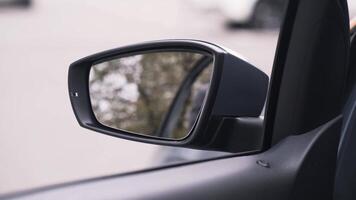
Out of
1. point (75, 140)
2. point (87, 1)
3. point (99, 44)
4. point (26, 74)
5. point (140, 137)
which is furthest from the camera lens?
point (87, 1)

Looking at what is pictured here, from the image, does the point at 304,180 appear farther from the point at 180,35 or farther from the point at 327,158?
the point at 180,35

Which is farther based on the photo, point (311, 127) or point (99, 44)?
point (99, 44)

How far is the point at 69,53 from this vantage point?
5.86m

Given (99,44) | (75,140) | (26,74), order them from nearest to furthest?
(75,140) → (26,74) → (99,44)

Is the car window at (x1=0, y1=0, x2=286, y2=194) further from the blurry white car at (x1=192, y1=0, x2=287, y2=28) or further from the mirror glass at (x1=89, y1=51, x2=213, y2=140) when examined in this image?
the mirror glass at (x1=89, y1=51, x2=213, y2=140)

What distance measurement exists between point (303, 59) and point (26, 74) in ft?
15.9

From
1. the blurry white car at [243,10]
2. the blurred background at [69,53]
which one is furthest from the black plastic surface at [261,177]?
the blurry white car at [243,10]

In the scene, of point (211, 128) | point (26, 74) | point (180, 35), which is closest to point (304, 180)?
point (211, 128)

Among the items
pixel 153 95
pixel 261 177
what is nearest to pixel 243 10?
pixel 153 95

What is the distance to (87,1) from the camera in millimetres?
6711

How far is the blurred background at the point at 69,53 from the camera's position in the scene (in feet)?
15.4

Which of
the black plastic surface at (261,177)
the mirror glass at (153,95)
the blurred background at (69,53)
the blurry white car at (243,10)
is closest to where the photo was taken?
the black plastic surface at (261,177)

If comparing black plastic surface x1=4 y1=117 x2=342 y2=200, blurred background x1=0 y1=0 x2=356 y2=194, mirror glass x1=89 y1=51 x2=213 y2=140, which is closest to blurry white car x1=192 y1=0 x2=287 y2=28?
blurred background x1=0 y1=0 x2=356 y2=194

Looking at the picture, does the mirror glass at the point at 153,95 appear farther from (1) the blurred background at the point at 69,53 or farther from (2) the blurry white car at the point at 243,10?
(2) the blurry white car at the point at 243,10
